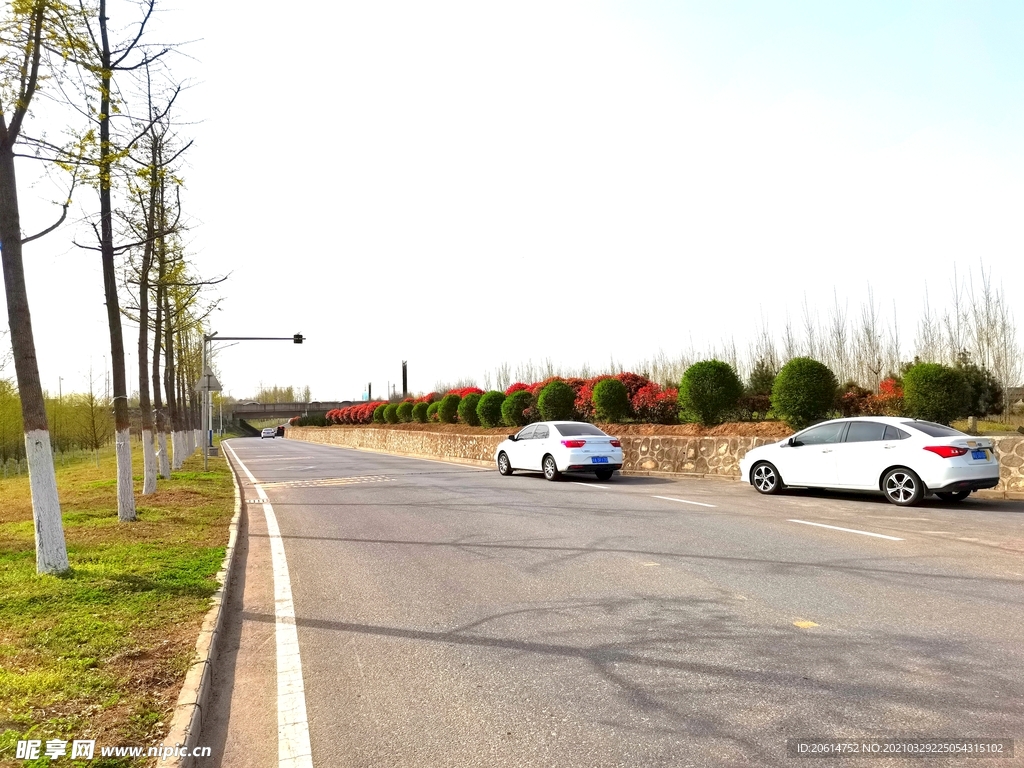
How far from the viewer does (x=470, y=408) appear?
1375 inches

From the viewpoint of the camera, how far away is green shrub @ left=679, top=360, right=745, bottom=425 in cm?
2036

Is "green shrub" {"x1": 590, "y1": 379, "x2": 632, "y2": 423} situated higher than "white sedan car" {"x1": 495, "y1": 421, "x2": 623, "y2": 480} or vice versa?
"green shrub" {"x1": 590, "y1": 379, "x2": 632, "y2": 423}

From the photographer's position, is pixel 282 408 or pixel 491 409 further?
pixel 282 408

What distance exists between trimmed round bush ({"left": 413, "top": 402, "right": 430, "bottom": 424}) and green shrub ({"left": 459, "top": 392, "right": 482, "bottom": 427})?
8.69m

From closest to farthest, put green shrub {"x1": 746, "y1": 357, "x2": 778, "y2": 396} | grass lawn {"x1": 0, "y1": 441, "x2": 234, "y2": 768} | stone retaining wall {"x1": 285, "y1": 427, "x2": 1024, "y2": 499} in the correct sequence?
grass lawn {"x1": 0, "y1": 441, "x2": 234, "y2": 768} < stone retaining wall {"x1": 285, "y1": 427, "x2": 1024, "y2": 499} < green shrub {"x1": 746, "y1": 357, "x2": 778, "y2": 396}

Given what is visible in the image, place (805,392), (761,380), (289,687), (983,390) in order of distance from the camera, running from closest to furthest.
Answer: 1. (289,687)
2. (805,392)
3. (983,390)
4. (761,380)

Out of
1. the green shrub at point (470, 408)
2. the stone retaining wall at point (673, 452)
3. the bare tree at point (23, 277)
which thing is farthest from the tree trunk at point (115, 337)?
the green shrub at point (470, 408)

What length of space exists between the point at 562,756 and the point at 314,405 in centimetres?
12627

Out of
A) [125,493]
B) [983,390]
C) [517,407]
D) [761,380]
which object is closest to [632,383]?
[761,380]

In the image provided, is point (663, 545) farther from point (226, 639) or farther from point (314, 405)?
point (314, 405)

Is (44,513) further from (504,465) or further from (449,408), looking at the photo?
(449,408)

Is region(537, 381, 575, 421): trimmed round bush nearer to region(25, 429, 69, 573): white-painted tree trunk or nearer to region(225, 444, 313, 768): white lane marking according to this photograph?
region(225, 444, 313, 768): white lane marking

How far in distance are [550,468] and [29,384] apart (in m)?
12.5

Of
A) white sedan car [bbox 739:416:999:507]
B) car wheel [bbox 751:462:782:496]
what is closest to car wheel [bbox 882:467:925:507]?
white sedan car [bbox 739:416:999:507]
